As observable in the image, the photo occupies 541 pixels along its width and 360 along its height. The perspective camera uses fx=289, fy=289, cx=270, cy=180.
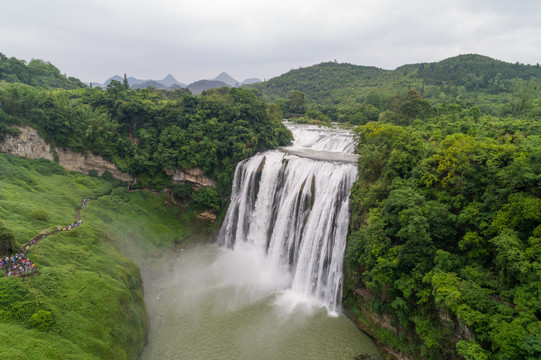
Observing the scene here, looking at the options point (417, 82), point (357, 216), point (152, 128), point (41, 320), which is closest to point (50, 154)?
point (152, 128)

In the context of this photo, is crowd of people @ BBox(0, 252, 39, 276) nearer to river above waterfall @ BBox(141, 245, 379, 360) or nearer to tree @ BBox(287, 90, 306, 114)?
river above waterfall @ BBox(141, 245, 379, 360)

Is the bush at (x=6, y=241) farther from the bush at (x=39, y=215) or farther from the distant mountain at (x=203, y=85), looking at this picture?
the distant mountain at (x=203, y=85)

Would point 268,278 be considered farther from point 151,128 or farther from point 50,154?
point 50,154

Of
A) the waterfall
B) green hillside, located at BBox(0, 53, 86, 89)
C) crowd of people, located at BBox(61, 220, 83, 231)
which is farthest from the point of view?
Result: green hillside, located at BBox(0, 53, 86, 89)

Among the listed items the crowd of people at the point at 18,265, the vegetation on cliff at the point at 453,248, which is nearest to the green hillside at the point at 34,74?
the crowd of people at the point at 18,265

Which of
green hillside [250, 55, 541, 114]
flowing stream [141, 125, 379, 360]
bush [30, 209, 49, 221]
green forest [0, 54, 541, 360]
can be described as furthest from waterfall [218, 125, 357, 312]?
green hillside [250, 55, 541, 114]

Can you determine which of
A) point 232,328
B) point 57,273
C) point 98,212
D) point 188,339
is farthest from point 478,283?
point 98,212
